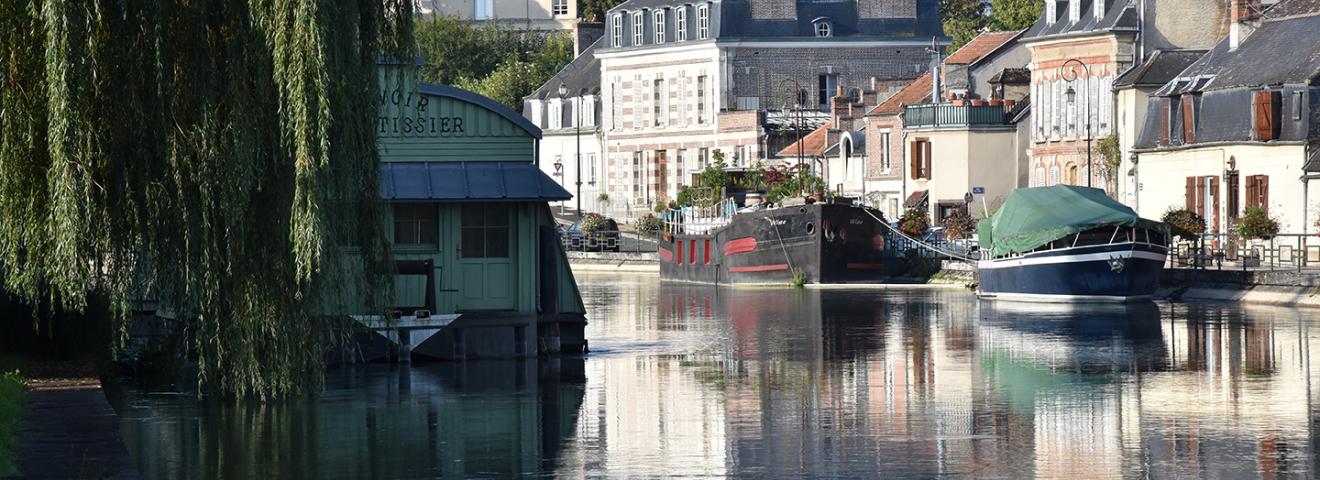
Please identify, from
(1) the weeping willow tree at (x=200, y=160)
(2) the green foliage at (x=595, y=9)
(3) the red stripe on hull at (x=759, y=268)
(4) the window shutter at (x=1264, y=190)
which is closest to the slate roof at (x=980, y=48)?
(3) the red stripe on hull at (x=759, y=268)

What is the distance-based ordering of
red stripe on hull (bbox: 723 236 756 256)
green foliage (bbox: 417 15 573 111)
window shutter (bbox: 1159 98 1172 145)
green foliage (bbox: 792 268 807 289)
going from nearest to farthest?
window shutter (bbox: 1159 98 1172 145)
green foliage (bbox: 792 268 807 289)
red stripe on hull (bbox: 723 236 756 256)
green foliage (bbox: 417 15 573 111)

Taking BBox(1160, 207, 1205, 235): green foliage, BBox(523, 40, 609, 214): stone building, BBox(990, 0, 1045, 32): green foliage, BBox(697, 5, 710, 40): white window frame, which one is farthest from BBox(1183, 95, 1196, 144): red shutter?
BBox(523, 40, 609, 214): stone building

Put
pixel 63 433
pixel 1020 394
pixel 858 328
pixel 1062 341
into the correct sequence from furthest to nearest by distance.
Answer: pixel 858 328 → pixel 1062 341 → pixel 1020 394 → pixel 63 433

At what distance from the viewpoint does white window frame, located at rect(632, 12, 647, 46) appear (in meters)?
110

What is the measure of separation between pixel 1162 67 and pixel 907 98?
19.9m

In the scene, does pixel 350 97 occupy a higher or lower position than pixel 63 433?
higher

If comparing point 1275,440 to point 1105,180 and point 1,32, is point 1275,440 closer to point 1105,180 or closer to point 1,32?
point 1,32

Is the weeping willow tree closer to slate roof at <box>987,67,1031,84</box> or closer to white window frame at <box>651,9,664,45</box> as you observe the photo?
slate roof at <box>987,67,1031,84</box>

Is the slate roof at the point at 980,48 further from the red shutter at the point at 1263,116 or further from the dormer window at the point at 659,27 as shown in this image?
the red shutter at the point at 1263,116

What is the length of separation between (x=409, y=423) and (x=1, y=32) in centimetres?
713

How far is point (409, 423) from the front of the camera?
1053 inches

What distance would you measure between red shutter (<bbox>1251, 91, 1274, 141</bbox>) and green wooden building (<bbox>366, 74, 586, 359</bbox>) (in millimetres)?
28177

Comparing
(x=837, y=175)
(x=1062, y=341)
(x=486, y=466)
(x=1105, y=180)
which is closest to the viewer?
(x=486, y=466)

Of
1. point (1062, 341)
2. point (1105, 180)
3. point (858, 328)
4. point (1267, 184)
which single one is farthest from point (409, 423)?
point (1105, 180)
